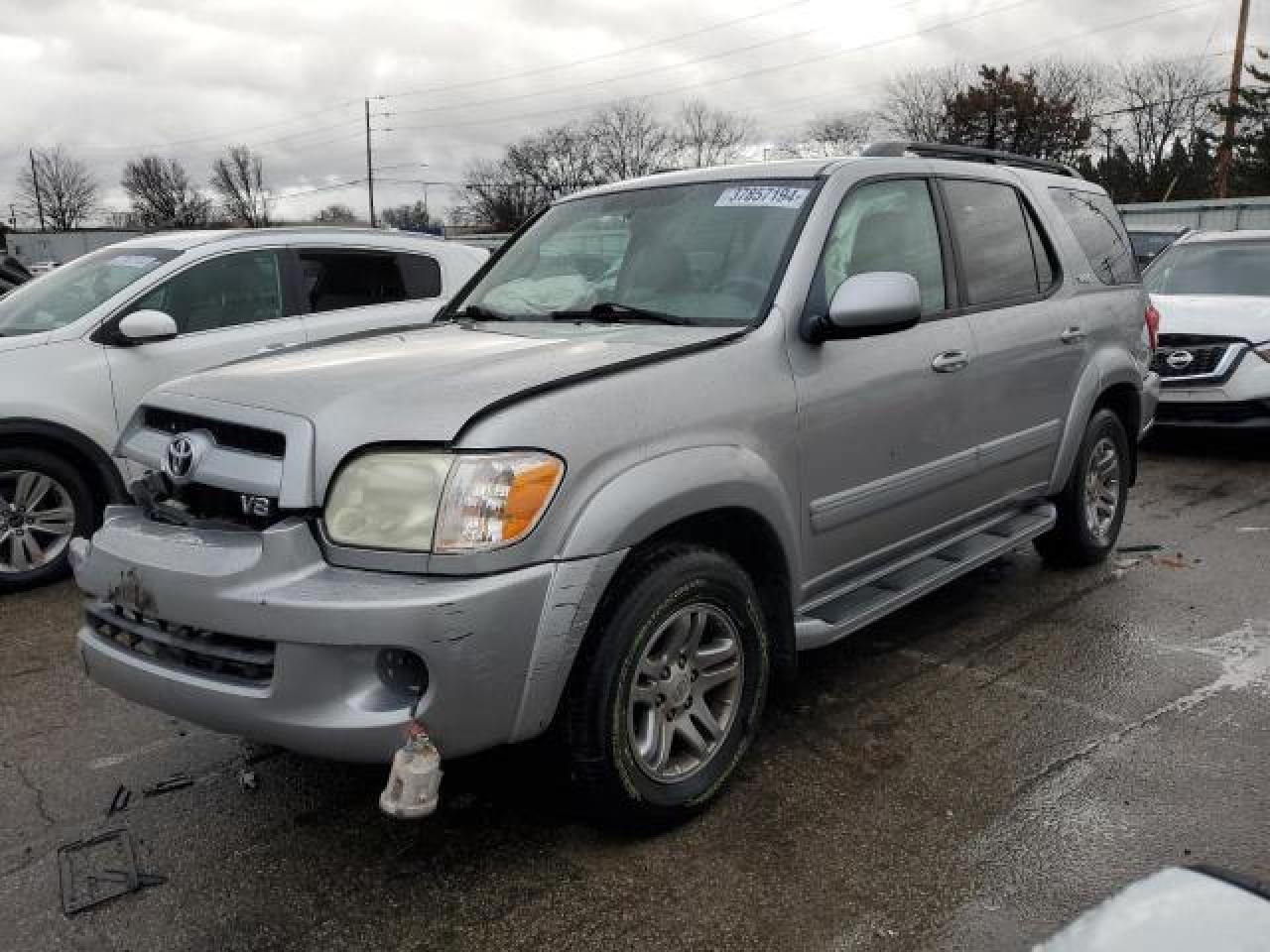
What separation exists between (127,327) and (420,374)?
10.9 feet

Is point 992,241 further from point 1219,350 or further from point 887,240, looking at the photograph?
point 1219,350

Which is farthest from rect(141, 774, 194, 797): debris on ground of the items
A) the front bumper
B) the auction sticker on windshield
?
the auction sticker on windshield

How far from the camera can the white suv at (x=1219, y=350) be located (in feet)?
25.1

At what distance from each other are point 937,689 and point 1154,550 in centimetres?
248

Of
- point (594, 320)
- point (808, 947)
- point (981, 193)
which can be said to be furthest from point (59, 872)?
point (981, 193)

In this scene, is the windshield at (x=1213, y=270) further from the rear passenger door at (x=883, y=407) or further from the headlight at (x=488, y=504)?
the headlight at (x=488, y=504)

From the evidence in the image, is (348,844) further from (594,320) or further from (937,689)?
(937,689)

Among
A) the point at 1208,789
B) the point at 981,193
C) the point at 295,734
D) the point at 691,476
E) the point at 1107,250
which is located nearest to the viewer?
the point at 295,734

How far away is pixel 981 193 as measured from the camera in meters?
4.32

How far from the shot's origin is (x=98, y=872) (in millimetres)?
2777

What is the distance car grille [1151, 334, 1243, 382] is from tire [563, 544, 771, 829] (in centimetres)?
615

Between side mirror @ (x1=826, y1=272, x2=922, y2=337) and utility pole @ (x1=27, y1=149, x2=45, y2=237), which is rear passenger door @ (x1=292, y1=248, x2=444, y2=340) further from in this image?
utility pole @ (x1=27, y1=149, x2=45, y2=237)

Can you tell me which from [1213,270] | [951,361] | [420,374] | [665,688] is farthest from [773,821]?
[1213,270]

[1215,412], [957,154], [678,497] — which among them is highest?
[957,154]
